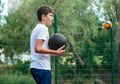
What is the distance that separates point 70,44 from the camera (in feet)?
27.9

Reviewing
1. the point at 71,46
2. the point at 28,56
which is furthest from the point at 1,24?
the point at 71,46

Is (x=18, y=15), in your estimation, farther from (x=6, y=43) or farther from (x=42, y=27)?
(x=42, y=27)

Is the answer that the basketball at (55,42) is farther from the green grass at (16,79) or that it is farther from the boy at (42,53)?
the green grass at (16,79)

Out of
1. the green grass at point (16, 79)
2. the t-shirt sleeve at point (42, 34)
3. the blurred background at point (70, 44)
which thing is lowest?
the green grass at point (16, 79)

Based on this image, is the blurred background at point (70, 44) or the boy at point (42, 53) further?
the blurred background at point (70, 44)

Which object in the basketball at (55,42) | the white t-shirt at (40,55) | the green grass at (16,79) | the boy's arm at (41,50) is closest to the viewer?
the boy's arm at (41,50)

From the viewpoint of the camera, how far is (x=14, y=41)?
7734mm

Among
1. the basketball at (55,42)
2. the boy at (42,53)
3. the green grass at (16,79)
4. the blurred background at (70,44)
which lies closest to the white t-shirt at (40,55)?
the boy at (42,53)

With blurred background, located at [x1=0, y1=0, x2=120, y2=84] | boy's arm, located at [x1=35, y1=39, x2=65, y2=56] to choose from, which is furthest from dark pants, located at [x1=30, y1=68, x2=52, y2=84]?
blurred background, located at [x1=0, y1=0, x2=120, y2=84]

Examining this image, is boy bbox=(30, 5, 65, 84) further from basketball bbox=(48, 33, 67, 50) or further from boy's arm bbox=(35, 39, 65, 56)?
basketball bbox=(48, 33, 67, 50)

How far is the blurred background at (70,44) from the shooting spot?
7844 mm

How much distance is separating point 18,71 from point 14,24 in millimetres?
1257

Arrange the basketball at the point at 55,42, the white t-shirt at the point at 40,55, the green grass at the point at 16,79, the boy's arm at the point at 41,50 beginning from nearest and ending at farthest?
1. the boy's arm at the point at 41,50
2. the white t-shirt at the point at 40,55
3. the basketball at the point at 55,42
4. the green grass at the point at 16,79

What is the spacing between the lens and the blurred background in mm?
7844
